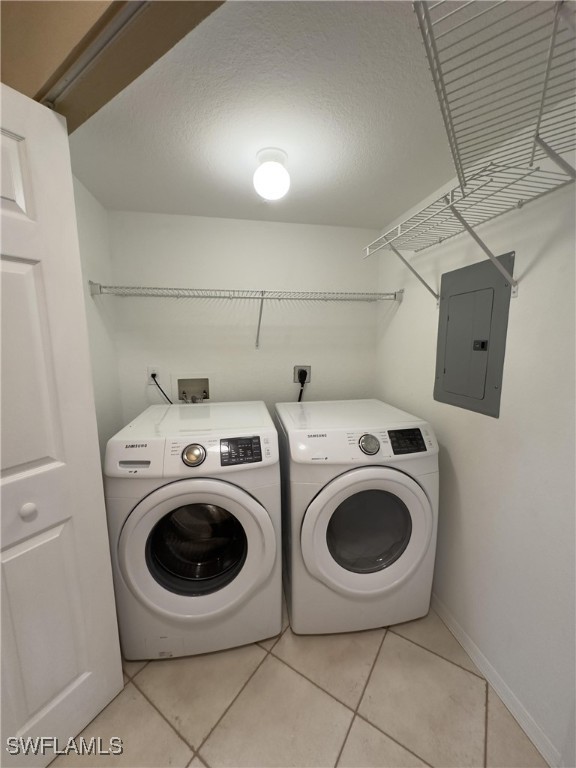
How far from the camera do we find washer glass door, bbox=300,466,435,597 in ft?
3.84

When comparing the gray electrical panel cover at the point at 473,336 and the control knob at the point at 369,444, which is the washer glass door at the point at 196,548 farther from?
the gray electrical panel cover at the point at 473,336

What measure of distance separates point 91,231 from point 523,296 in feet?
6.15

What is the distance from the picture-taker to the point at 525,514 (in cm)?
101

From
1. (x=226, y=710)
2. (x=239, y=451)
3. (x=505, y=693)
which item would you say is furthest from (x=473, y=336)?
(x=226, y=710)

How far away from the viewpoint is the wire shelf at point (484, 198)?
0.85 m

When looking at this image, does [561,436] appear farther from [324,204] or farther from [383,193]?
[324,204]

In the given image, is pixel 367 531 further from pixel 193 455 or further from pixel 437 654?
pixel 193 455

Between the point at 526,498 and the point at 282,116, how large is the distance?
60.4 inches

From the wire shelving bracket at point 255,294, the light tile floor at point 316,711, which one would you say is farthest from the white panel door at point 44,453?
the wire shelving bracket at point 255,294

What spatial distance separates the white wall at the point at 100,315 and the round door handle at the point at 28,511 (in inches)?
25.6

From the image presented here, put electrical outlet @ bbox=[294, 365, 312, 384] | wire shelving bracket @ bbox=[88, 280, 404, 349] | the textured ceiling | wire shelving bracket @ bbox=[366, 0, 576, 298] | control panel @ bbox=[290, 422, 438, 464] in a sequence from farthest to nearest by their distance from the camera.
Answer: electrical outlet @ bbox=[294, 365, 312, 384] → wire shelving bracket @ bbox=[88, 280, 404, 349] → control panel @ bbox=[290, 422, 438, 464] → the textured ceiling → wire shelving bracket @ bbox=[366, 0, 576, 298]

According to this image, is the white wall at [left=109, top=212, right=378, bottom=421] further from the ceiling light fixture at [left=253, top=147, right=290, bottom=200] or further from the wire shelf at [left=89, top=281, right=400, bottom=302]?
the ceiling light fixture at [left=253, top=147, right=290, bottom=200]

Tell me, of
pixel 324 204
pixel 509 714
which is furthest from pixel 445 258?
pixel 509 714

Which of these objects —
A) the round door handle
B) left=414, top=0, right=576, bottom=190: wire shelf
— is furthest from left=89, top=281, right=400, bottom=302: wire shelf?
the round door handle
